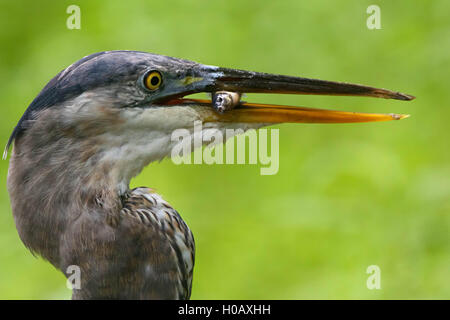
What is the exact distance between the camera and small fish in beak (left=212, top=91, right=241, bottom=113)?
8.09 ft

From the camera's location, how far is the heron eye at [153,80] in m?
2.35

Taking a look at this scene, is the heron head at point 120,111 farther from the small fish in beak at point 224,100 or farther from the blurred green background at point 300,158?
the blurred green background at point 300,158

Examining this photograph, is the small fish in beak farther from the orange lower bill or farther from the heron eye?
the heron eye

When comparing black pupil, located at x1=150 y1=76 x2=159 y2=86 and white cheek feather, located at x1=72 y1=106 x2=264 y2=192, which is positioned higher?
black pupil, located at x1=150 y1=76 x2=159 y2=86

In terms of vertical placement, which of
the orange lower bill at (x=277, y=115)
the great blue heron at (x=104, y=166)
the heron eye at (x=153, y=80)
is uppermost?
the heron eye at (x=153, y=80)

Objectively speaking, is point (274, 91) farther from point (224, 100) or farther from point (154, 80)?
point (154, 80)

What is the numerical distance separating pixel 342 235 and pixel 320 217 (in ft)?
0.71

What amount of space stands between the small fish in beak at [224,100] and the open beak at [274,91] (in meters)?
0.02

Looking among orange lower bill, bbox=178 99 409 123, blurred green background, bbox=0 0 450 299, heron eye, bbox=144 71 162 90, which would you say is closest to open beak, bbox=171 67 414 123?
orange lower bill, bbox=178 99 409 123

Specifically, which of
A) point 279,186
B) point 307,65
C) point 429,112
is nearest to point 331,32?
point 307,65

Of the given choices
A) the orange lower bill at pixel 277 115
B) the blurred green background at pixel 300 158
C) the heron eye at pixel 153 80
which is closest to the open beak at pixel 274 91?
the orange lower bill at pixel 277 115

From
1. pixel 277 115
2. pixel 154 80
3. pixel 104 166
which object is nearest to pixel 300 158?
pixel 277 115

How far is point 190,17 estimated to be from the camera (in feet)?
20.3
